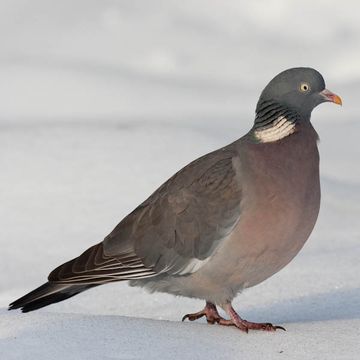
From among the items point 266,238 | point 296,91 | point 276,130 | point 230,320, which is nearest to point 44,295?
point 230,320

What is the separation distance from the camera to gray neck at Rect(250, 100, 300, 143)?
4922mm

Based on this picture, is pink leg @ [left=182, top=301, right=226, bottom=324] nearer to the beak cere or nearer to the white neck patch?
the white neck patch

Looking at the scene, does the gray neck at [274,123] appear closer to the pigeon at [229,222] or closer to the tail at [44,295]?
the pigeon at [229,222]

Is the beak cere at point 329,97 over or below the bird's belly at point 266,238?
over

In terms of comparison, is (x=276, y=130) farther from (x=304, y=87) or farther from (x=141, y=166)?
(x=141, y=166)

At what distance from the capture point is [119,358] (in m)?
4.17

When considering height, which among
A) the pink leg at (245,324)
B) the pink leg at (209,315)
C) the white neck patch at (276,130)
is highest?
the white neck patch at (276,130)

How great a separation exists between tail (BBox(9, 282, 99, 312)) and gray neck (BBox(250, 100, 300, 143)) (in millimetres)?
967

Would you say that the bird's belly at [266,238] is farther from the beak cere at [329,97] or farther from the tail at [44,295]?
the tail at [44,295]

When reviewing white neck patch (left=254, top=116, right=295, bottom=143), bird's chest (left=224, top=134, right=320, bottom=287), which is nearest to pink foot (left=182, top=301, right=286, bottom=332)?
bird's chest (left=224, top=134, right=320, bottom=287)

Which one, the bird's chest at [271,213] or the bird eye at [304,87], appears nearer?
the bird's chest at [271,213]

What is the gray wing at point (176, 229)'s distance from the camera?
4852 millimetres

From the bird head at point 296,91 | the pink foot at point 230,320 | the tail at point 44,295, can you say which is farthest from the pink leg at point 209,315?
the bird head at point 296,91

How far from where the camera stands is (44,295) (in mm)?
5023
